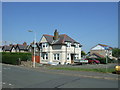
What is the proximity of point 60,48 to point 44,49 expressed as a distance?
4948mm

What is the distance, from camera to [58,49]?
117 ft

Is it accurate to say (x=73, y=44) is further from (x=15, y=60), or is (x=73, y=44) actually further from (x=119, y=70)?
(x=119, y=70)

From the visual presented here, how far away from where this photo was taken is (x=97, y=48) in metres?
65.5

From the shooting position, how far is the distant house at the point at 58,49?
35.2m

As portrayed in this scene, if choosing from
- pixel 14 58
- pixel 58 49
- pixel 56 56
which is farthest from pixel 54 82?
pixel 56 56

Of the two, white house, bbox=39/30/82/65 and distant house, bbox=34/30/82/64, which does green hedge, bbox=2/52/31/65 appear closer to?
distant house, bbox=34/30/82/64

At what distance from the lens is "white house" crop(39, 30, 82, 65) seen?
115ft

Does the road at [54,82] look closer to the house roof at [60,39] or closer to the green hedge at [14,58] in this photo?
the green hedge at [14,58]

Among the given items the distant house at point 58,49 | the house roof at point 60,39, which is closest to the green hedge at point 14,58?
the distant house at point 58,49

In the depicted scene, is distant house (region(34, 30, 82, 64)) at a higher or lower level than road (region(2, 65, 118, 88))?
Answer: higher

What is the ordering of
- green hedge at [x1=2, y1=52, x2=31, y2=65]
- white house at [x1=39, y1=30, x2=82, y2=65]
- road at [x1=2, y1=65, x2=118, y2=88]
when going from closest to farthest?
road at [x1=2, y1=65, x2=118, y2=88], green hedge at [x1=2, y1=52, x2=31, y2=65], white house at [x1=39, y1=30, x2=82, y2=65]

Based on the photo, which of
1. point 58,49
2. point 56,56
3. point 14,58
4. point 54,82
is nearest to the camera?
point 54,82

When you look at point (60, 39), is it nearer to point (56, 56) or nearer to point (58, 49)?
point (58, 49)

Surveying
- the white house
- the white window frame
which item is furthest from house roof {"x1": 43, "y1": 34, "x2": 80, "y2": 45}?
the white window frame
